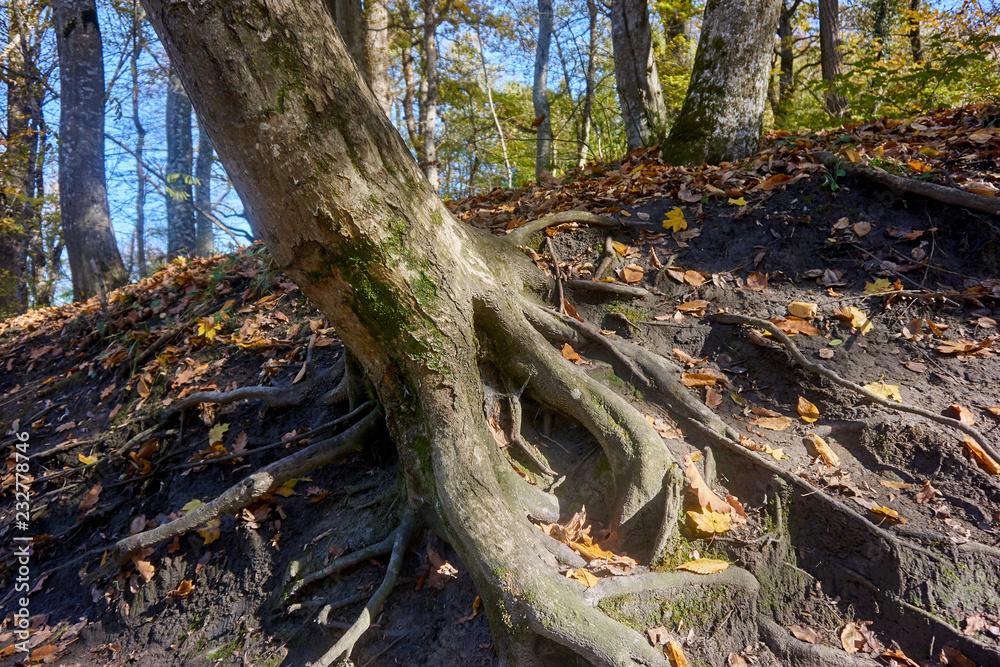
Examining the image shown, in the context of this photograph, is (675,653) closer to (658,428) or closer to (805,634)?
(805,634)

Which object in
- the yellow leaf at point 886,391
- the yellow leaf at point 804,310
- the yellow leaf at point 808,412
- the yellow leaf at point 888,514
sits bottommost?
the yellow leaf at point 888,514

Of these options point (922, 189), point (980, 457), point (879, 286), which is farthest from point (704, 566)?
point (922, 189)

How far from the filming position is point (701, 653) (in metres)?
2.19

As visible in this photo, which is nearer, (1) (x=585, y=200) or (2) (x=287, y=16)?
(2) (x=287, y=16)

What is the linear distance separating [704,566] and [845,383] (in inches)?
52.0

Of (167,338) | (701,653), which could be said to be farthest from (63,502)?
(701,653)

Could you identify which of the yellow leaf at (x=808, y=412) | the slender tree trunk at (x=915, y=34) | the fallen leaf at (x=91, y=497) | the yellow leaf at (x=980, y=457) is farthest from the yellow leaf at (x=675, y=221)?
the slender tree trunk at (x=915, y=34)

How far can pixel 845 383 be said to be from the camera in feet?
9.27

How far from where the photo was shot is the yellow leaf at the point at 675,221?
4004 mm

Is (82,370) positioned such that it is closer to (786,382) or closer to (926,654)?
(786,382)

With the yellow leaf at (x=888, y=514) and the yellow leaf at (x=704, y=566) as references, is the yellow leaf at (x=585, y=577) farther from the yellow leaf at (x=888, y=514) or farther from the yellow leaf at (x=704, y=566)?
the yellow leaf at (x=888, y=514)

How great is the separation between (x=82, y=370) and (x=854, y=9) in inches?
770

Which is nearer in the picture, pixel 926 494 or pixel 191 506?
pixel 926 494

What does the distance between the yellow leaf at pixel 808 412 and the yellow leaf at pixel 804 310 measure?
2.04 ft
